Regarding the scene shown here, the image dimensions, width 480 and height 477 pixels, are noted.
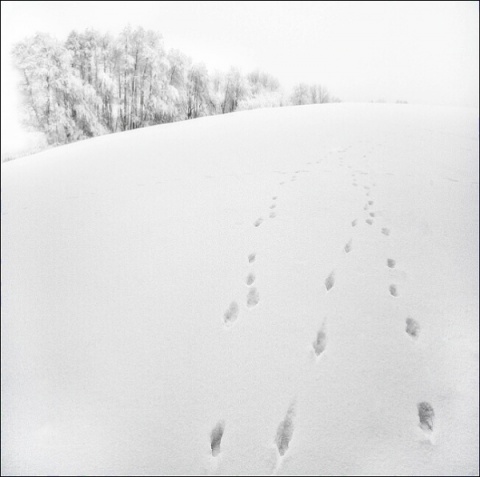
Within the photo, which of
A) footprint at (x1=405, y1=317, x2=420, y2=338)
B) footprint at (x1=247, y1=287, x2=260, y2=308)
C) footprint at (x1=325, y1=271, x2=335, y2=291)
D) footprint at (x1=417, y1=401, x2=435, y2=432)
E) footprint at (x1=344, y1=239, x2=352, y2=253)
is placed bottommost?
footprint at (x1=417, y1=401, x2=435, y2=432)

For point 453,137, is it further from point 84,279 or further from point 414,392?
point 84,279

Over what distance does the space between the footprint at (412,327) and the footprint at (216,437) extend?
140cm

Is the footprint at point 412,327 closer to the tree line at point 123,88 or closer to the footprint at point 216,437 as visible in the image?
the footprint at point 216,437

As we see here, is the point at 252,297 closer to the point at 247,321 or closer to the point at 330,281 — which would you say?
the point at 247,321

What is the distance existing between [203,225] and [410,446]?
256cm

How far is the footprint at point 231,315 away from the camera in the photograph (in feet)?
7.92

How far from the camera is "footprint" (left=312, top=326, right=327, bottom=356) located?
2.15 meters

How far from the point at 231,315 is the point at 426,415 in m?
1.36

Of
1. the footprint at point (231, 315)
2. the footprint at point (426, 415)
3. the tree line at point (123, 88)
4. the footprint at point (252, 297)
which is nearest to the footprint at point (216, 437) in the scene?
the footprint at point (231, 315)

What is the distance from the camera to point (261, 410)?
6.10ft

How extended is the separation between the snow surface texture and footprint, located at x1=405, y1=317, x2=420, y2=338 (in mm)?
13

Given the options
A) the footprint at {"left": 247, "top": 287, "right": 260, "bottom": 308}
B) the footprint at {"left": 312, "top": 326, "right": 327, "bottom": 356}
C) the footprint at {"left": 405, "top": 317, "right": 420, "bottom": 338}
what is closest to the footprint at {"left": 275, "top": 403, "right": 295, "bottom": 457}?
the footprint at {"left": 312, "top": 326, "right": 327, "bottom": 356}

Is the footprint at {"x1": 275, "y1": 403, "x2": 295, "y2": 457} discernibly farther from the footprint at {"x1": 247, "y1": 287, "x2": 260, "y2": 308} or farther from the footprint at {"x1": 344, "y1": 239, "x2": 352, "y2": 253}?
the footprint at {"x1": 344, "y1": 239, "x2": 352, "y2": 253}

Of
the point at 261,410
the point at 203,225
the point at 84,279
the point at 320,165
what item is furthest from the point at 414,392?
the point at 320,165
